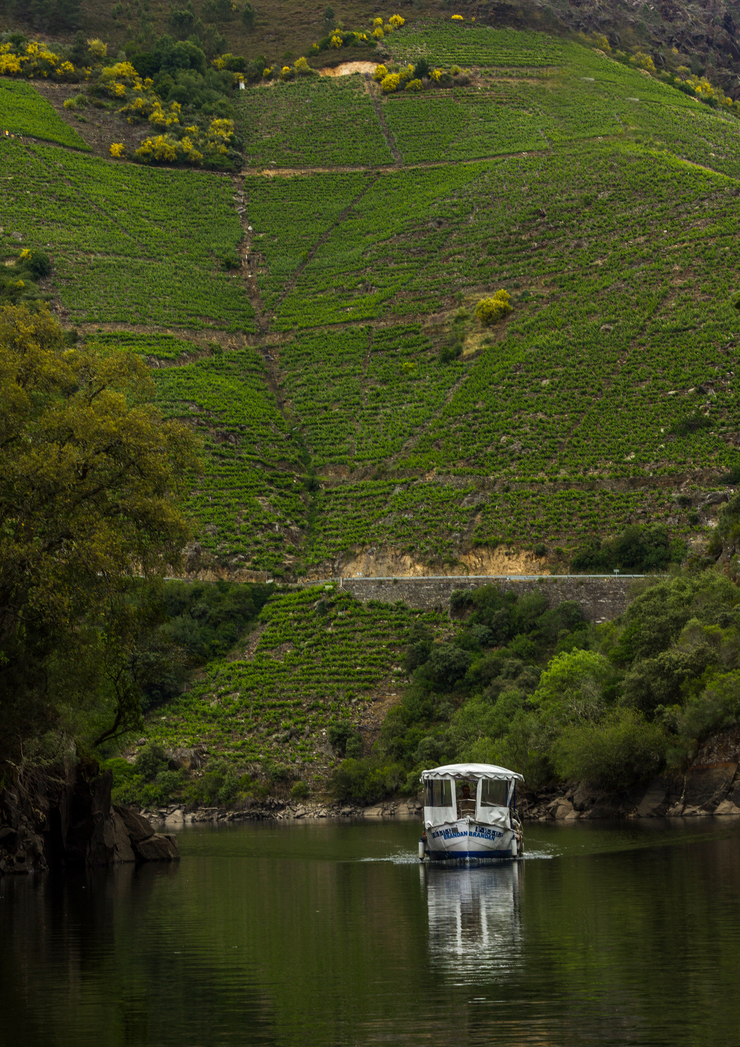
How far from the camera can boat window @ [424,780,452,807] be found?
3794 centimetres

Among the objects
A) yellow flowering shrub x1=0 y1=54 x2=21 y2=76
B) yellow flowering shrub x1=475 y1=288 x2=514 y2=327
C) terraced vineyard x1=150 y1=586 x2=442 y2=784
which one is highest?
yellow flowering shrub x1=0 y1=54 x2=21 y2=76

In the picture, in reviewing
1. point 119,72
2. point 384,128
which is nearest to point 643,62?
point 384,128

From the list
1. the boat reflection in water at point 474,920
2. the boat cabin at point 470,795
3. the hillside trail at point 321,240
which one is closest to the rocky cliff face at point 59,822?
the boat cabin at point 470,795

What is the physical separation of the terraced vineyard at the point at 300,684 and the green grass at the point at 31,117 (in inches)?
3276

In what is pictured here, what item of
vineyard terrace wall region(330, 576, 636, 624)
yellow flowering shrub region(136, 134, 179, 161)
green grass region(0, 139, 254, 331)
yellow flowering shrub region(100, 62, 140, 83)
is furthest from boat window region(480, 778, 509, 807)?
yellow flowering shrub region(100, 62, 140, 83)

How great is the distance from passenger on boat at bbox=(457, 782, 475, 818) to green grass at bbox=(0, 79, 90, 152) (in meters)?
121

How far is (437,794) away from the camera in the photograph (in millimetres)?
37969

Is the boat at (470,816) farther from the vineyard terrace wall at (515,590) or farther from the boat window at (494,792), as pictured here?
the vineyard terrace wall at (515,590)

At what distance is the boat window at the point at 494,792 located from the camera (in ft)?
125

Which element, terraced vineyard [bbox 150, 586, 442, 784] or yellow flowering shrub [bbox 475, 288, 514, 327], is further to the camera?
yellow flowering shrub [bbox 475, 288, 514, 327]

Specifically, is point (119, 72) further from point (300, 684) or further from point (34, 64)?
point (300, 684)

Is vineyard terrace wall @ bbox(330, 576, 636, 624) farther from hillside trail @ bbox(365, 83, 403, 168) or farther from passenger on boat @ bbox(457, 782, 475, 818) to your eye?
hillside trail @ bbox(365, 83, 403, 168)

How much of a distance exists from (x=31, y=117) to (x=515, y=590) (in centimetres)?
9725

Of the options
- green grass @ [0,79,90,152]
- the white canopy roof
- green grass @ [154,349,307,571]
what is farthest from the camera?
green grass @ [0,79,90,152]
